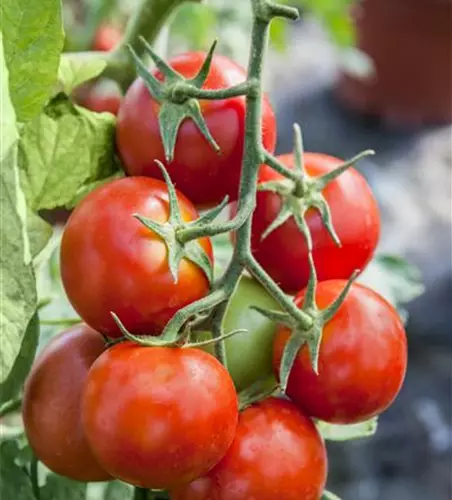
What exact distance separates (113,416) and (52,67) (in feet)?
0.61

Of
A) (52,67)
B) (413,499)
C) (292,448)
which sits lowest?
(413,499)

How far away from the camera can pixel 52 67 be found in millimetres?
522

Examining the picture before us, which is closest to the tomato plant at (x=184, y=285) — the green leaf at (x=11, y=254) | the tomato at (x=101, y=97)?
the green leaf at (x=11, y=254)

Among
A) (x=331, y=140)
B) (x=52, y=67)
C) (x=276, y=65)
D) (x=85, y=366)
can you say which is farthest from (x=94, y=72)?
(x=276, y=65)

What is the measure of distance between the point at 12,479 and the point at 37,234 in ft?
0.53

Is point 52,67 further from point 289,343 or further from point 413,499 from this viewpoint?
point 413,499

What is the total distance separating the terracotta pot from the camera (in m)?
2.36

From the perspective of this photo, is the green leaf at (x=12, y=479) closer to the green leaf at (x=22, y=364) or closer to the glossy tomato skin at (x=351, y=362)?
the green leaf at (x=22, y=364)

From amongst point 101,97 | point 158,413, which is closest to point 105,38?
point 101,97

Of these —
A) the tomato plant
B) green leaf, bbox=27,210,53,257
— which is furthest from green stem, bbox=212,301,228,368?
green leaf, bbox=27,210,53,257

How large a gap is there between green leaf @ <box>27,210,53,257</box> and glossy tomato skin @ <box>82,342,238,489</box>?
9 cm

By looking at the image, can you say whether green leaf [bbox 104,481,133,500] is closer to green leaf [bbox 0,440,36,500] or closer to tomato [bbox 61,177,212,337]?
green leaf [bbox 0,440,36,500]

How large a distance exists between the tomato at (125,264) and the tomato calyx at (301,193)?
5cm

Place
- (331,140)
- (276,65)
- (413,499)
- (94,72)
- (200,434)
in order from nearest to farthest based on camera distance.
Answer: (200,434) < (94,72) < (413,499) < (331,140) < (276,65)
